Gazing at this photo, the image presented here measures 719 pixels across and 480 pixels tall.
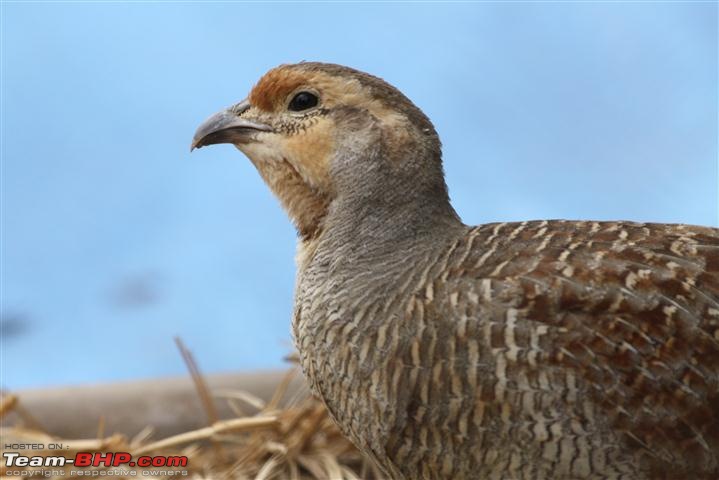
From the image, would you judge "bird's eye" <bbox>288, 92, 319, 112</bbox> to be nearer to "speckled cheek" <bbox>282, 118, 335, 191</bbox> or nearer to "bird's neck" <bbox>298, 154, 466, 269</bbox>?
"speckled cheek" <bbox>282, 118, 335, 191</bbox>

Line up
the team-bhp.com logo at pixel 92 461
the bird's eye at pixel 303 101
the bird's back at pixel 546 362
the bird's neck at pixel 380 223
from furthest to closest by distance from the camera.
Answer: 1. the team-bhp.com logo at pixel 92 461
2. the bird's eye at pixel 303 101
3. the bird's neck at pixel 380 223
4. the bird's back at pixel 546 362

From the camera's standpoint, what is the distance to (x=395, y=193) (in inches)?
119

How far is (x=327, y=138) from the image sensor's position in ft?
9.96

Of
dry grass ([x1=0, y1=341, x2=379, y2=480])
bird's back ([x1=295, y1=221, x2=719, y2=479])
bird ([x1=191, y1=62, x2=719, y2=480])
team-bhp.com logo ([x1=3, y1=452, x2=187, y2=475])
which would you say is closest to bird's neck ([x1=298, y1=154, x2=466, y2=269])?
bird ([x1=191, y1=62, x2=719, y2=480])

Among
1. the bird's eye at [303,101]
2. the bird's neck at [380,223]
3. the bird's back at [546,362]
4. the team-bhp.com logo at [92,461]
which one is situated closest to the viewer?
the bird's back at [546,362]

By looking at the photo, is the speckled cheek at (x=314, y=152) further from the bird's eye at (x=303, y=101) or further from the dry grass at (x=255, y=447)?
the dry grass at (x=255, y=447)

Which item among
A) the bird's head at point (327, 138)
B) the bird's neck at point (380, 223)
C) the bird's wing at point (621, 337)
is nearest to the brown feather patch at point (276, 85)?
the bird's head at point (327, 138)

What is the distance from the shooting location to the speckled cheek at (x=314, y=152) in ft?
9.95

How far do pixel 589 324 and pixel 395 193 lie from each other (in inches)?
24.9

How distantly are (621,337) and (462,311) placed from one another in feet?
1.23

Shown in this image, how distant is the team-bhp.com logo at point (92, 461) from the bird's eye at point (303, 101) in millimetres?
1496

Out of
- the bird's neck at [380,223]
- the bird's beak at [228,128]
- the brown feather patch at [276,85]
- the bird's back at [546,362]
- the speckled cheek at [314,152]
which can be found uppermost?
the brown feather patch at [276,85]

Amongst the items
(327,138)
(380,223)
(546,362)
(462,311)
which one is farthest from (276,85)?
(546,362)

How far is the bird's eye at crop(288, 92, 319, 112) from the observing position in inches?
122
